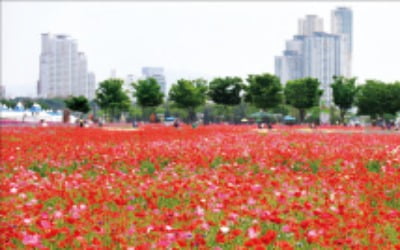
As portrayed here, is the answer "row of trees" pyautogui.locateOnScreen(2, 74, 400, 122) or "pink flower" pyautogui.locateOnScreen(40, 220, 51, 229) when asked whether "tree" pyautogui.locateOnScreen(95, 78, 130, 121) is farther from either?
"pink flower" pyautogui.locateOnScreen(40, 220, 51, 229)

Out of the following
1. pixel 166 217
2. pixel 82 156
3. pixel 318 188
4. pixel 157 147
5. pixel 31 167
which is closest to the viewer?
pixel 166 217

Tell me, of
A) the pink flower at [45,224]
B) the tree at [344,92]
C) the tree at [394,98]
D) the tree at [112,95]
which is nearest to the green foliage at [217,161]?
the pink flower at [45,224]

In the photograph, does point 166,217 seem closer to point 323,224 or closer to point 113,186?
point 323,224

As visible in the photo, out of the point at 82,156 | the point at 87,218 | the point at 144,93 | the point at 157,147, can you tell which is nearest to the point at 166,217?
the point at 87,218

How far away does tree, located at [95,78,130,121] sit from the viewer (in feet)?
230

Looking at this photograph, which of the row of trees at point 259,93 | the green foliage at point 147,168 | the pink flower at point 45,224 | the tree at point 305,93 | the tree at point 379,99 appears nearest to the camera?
the pink flower at point 45,224

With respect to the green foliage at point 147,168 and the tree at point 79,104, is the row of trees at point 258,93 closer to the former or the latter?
→ the tree at point 79,104

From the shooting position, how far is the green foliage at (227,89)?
69.4 m

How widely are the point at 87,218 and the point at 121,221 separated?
0.34 metres

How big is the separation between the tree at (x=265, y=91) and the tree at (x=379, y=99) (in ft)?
41.1

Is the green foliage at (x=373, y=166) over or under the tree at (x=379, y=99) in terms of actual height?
under

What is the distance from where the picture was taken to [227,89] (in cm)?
6962

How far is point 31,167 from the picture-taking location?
10281 mm


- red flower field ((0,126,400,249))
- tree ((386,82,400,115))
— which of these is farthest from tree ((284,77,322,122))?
red flower field ((0,126,400,249))
